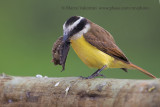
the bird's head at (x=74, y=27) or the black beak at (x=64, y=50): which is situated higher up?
the bird's head at (x=74, y=27)

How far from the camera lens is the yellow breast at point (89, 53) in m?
4.28

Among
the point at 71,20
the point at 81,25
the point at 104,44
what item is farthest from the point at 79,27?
the point at 104,44

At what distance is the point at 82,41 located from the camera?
433 centimetres

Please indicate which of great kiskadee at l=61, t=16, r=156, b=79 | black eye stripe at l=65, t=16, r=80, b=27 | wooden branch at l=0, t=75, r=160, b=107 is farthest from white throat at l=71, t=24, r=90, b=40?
wooden branch at l=0, t=75, r=160, b=107

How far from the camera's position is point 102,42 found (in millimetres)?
4430

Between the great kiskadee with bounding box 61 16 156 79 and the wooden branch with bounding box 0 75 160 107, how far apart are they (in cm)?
54

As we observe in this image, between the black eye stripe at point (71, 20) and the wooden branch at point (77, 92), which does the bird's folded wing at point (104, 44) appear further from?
the wooden branch at point (77, 92)

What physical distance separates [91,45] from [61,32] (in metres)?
3.26

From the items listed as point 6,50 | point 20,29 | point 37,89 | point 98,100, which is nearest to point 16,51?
point 6,50

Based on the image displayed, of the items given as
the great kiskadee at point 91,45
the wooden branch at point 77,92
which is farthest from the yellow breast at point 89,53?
the wooden branch at point 77,92

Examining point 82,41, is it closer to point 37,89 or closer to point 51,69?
point 37,89

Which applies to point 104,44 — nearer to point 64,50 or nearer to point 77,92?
point 64,50

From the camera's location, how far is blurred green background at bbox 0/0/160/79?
660 centimetres

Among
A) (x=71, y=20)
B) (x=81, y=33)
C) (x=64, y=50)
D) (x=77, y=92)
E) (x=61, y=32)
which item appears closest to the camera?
(x=77, y=92)
